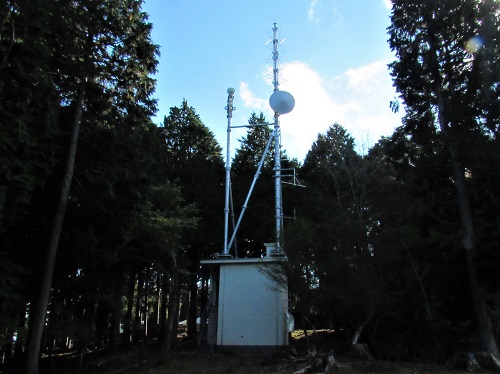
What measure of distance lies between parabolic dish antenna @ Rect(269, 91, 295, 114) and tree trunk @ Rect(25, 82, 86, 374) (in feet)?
29.4

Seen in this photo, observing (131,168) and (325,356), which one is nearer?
(325,356)

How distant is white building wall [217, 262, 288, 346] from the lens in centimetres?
1712

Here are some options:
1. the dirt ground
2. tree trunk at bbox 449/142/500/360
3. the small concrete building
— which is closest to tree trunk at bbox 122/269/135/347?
the dirt ground

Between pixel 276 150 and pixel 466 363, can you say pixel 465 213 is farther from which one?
pixel 276 150

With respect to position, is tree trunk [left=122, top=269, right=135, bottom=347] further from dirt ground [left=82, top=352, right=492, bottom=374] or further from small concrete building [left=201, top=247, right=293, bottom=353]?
small concrete building [left=201, top=247, right=293, bottom=353]

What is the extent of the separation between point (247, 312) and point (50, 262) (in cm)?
803

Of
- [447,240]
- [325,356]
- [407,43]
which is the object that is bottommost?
[325,356]

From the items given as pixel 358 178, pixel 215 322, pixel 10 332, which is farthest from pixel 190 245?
pixel 10 332

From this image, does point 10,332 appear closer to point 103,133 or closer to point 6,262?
point 6,262

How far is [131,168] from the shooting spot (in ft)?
49.4

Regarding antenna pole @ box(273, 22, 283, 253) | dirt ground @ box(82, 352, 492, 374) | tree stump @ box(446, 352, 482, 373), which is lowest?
dirt ground @ box(82, 352, 492, 374)

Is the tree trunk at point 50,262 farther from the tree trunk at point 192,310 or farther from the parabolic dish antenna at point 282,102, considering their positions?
the tree trunk at point 192,310

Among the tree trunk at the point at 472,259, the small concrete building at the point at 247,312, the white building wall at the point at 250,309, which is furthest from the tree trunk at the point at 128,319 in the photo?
the tree trunk at the point at 472,259

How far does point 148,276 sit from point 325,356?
22209 mm
